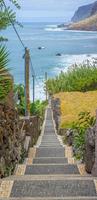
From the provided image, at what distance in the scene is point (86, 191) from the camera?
6.96 meters

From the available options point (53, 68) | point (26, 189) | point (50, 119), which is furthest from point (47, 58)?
point (26, 189)

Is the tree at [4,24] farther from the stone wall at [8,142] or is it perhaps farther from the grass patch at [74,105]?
the grass patch at [74,105]

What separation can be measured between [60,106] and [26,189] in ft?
69.7

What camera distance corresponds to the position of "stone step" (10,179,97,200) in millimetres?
6816

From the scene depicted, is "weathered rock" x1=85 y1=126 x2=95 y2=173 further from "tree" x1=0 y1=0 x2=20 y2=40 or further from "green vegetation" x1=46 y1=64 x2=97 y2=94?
"green vegetation" x1=46 y1=64 x2=97 y2=94

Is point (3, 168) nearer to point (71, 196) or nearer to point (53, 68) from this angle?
point (71, 196)

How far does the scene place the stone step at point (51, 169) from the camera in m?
9.24

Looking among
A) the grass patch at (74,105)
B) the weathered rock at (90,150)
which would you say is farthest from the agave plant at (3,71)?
the grass patch at (74,105)

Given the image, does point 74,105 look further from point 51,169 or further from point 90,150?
point 90,150

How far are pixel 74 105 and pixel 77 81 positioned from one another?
9.32 m

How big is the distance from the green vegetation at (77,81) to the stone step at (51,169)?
27189mm

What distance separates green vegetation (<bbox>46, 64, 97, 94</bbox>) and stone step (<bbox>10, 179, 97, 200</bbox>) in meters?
29.6

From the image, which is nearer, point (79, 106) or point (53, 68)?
point (79, 106)

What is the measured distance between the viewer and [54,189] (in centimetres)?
710
